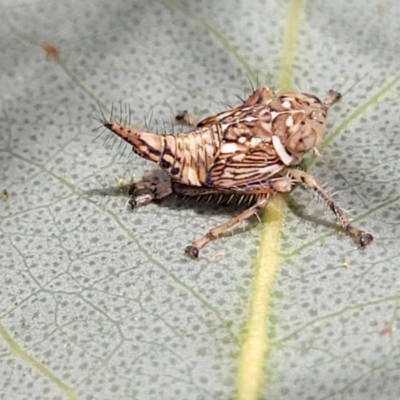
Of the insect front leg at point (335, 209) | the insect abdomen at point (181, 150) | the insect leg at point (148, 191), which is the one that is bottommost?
the insect leg at point (148, 191)

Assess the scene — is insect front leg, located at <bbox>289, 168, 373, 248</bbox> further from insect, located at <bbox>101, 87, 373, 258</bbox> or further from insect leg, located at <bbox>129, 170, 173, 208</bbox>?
insect leg, located at <bbox>129, 170, 173, 208</bbox>

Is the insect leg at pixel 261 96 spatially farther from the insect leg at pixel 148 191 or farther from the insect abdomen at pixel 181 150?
the insect leg at pixel 148 191

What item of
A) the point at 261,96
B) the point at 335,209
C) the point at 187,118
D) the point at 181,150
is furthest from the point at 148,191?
the point at 335,209

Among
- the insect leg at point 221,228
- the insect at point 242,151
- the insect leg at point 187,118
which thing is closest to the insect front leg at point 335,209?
the insect at point 242,151

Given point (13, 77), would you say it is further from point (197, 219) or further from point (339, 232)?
point (339, 232)

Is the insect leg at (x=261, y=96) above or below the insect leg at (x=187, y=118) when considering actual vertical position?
above


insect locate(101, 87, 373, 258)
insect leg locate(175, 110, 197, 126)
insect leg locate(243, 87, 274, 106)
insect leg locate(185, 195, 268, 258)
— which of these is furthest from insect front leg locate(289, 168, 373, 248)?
insect leg locate(175, 110, 197, 126)

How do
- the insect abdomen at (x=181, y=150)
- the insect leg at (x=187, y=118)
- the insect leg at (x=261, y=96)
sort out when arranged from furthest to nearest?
1. the insect leg at (x=187, y=118)
2. the insect leg at (x=261, y=96)
3. the insect abdomen at (x=181, y=150)

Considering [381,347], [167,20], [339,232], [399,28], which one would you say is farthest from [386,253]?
[167,20]

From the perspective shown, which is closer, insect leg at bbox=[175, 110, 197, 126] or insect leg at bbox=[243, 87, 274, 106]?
insect leg at bbox=[243, 87, 274, 106]
